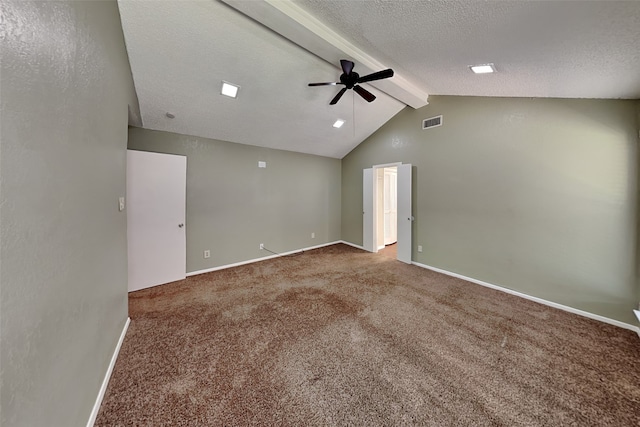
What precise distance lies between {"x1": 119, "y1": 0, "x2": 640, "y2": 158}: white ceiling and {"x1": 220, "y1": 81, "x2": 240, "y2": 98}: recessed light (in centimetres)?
7

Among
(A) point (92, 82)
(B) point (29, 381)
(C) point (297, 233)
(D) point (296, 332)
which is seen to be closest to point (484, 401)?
(D) point (296, 332)

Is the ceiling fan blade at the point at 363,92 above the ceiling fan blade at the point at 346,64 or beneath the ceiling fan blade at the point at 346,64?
beneath

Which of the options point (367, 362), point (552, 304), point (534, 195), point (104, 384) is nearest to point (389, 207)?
point (534, 195)

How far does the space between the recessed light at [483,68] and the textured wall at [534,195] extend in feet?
2.97

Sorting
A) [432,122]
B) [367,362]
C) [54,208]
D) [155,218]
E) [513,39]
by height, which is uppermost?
[432,122]

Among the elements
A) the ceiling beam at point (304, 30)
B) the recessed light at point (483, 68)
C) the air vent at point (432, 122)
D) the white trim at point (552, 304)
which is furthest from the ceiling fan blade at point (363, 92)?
the white trim at point (552, 304)

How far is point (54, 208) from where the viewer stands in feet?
2.99

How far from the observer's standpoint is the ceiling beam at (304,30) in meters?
1.87

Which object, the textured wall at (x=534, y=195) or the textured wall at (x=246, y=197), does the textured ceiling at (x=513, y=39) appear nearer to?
the textured wall at (x=534, y=195)

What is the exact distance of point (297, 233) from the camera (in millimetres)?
5020

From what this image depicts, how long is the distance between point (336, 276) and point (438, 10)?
336 cm

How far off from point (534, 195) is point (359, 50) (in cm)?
291

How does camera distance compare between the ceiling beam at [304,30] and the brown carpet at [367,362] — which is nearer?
the brown carpet at [367,362]

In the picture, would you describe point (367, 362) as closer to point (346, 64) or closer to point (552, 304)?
point (552, 304)
